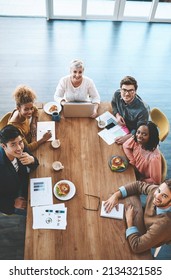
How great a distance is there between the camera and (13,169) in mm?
2324

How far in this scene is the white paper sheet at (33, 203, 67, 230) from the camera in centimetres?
210

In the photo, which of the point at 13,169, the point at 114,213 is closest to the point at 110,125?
the point at 114,213

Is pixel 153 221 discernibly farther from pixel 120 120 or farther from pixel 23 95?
pixel 23 95

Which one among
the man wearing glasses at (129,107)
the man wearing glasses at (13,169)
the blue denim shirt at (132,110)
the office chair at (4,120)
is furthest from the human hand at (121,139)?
the office chair at (4,120)

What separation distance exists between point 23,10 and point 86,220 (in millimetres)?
5302

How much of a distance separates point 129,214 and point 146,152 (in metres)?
0.65

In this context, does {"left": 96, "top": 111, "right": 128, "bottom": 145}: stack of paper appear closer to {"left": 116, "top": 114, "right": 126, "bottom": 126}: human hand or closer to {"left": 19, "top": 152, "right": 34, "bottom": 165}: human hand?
{"left": 116, "top": 114, "right": 126, "bottom": 126}: human hand

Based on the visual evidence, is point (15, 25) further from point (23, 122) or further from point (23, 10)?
point (23, 122)

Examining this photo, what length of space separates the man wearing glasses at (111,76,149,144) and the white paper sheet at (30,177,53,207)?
0.84 m

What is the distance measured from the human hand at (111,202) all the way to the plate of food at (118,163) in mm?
284

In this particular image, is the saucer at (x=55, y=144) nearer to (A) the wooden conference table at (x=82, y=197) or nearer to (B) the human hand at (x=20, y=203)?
(A) the wooden conference table at (x=82, y=197)

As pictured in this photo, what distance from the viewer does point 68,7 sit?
594 cm

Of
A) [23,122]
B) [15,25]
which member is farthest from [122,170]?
[15,25]
